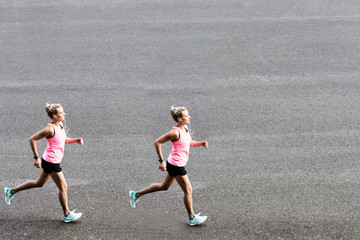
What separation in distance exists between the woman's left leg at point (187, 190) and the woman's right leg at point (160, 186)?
18 cm

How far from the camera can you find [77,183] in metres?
9.27

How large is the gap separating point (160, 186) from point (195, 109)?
340 cm

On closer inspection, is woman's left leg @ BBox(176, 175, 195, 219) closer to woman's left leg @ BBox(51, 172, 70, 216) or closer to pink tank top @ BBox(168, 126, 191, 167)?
pink tank top @ BBox(168, 126, 191, 167)

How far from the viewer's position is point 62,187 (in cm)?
816

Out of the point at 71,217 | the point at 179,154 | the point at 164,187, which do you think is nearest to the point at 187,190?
the point at 164,187

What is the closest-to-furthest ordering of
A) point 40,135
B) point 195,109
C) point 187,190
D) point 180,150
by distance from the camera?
point 40,135 → point 180,150 → point 187,190 → point 195,109

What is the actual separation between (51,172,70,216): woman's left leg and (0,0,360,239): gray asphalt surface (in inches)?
11.4

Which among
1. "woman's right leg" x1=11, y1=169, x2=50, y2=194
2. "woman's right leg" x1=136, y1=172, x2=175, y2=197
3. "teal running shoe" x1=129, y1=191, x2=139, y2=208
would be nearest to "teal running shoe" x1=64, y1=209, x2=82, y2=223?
"woman's right leg" x1=11, y1=169, x2=50, y2=194

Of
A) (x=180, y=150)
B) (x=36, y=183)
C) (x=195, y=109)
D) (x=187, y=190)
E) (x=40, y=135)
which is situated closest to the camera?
(x=40, y=135)

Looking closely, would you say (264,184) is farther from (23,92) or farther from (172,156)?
(23,92)

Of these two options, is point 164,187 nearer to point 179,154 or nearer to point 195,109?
point 179,154

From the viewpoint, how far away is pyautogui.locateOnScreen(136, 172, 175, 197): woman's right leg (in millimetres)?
8250

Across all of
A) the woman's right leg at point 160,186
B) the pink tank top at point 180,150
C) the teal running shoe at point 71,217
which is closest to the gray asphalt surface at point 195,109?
the teal running shoe at point 71,217

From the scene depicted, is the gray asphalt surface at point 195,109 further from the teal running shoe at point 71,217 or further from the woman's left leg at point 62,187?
the woman's left leg at point 62,187
